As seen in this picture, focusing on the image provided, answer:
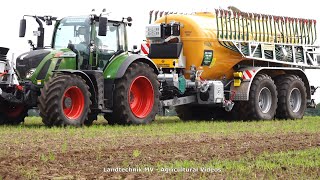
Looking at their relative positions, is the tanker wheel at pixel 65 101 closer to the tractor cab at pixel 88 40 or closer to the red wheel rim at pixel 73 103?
the red wheel rim at pixel 73 103

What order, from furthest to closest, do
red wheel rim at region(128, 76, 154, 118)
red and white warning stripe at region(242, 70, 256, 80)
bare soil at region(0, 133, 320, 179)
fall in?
1. red and white warning stripe at region(242, 70, 256, 80)
2. red wheel rim at region(128, 76, 154, 118)
3. bare soil at region(0, 133, 320, 179)

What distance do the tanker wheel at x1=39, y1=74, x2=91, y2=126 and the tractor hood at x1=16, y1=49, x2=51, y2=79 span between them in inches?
31.1

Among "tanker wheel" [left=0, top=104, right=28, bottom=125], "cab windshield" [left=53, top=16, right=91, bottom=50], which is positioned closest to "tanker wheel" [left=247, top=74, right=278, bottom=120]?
"cab windshield" [left=53, top=16, right=91, bottom=50]

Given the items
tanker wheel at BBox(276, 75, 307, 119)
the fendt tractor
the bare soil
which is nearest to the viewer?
the bare soil

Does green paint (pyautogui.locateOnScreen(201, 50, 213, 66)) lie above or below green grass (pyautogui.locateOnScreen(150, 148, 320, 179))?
above

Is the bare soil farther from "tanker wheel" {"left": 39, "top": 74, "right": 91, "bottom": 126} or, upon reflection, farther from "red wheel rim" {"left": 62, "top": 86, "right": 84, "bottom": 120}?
"red wheel rim" {"left": 62, "top": 86, "right": 84, "bottom": 120}

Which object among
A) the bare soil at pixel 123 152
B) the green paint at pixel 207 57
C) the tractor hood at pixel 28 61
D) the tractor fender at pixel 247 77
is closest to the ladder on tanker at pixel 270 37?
the tractor fender at pixel 247 77

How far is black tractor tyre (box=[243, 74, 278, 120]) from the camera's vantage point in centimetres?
2083

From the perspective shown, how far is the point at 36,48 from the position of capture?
56.1ft

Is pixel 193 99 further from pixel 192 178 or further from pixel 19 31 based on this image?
pixel 192 178

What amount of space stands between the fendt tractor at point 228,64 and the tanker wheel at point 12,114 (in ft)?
12.2

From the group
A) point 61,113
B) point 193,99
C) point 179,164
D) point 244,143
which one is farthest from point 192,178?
point 193,99

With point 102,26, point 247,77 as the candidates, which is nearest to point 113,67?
point 102,26

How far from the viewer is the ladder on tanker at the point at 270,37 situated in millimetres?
20828
